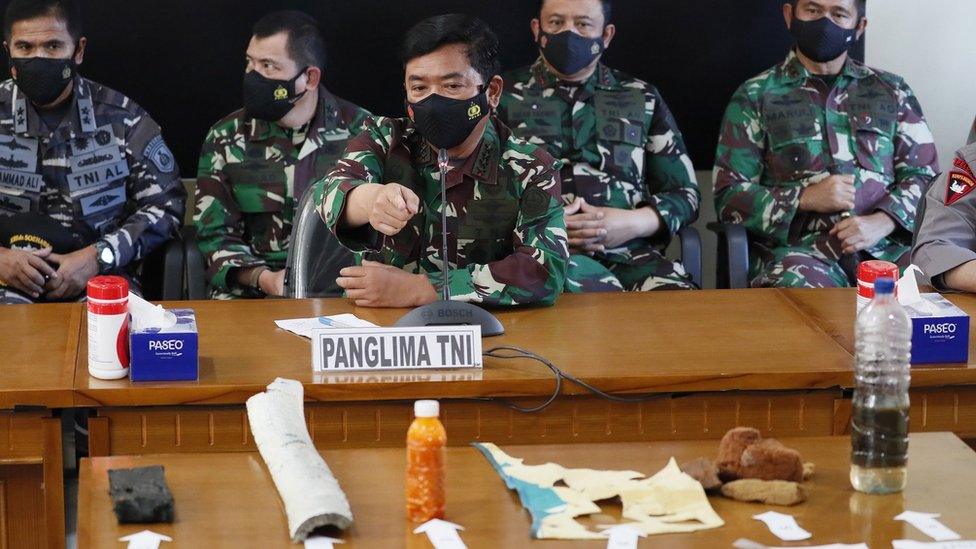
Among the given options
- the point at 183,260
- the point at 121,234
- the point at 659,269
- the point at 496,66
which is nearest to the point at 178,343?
the point at 496,66

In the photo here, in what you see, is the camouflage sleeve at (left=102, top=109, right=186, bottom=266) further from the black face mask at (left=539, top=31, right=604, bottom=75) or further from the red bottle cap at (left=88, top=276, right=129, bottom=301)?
the red bottle cap at (left=88, top=276, right=129, bottom=301)

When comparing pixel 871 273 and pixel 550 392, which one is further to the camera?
pixel 871 273

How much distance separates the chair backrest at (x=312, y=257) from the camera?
3.28 m

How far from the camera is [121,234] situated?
4.07 metres

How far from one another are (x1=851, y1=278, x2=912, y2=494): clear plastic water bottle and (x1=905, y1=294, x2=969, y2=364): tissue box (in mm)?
702

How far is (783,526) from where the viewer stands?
6.13 feet

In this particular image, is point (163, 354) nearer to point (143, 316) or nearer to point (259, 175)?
point (143, 316)

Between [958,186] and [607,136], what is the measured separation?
1.30 metres

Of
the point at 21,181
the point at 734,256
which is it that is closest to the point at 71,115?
the point at 21,181

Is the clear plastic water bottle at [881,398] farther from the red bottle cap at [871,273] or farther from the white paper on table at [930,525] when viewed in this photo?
the red bottle cap at [871,273]

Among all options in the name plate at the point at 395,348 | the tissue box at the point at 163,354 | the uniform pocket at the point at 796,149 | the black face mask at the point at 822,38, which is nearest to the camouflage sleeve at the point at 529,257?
the name plate at the point at 395,348

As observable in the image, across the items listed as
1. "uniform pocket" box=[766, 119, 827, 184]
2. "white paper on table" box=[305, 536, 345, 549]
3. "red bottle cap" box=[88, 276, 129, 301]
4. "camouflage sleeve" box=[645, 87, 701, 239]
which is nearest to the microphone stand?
"red bottle cap" box=[88, 276, 129, 301]

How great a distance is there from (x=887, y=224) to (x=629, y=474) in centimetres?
253

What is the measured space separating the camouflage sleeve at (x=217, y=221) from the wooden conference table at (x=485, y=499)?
204 centimetres
